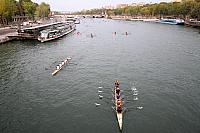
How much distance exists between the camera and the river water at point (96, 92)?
37281 mm

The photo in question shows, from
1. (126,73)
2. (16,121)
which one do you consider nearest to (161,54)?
(126,73)

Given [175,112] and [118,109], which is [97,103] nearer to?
[118,109]

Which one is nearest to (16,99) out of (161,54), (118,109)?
(118,109)

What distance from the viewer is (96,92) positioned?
49375 millimetres

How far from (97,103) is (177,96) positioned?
1367 cm

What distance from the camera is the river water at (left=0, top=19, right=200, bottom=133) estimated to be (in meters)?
37.3

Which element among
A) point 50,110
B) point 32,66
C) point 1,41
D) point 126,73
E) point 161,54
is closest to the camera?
point 50,110

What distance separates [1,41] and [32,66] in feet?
133

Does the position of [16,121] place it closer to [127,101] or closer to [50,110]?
[50,110]

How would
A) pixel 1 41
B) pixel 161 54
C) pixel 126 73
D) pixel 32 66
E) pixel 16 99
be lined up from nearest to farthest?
pixel 16 99, pixel 126 73, pixel 32 66, pixel 161 54, pixel 1 41

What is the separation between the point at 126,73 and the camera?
203ft

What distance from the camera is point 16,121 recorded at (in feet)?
126

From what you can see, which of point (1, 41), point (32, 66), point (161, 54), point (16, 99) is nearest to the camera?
point (16, 99)

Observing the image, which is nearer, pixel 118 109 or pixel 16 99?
pixel 118 109
